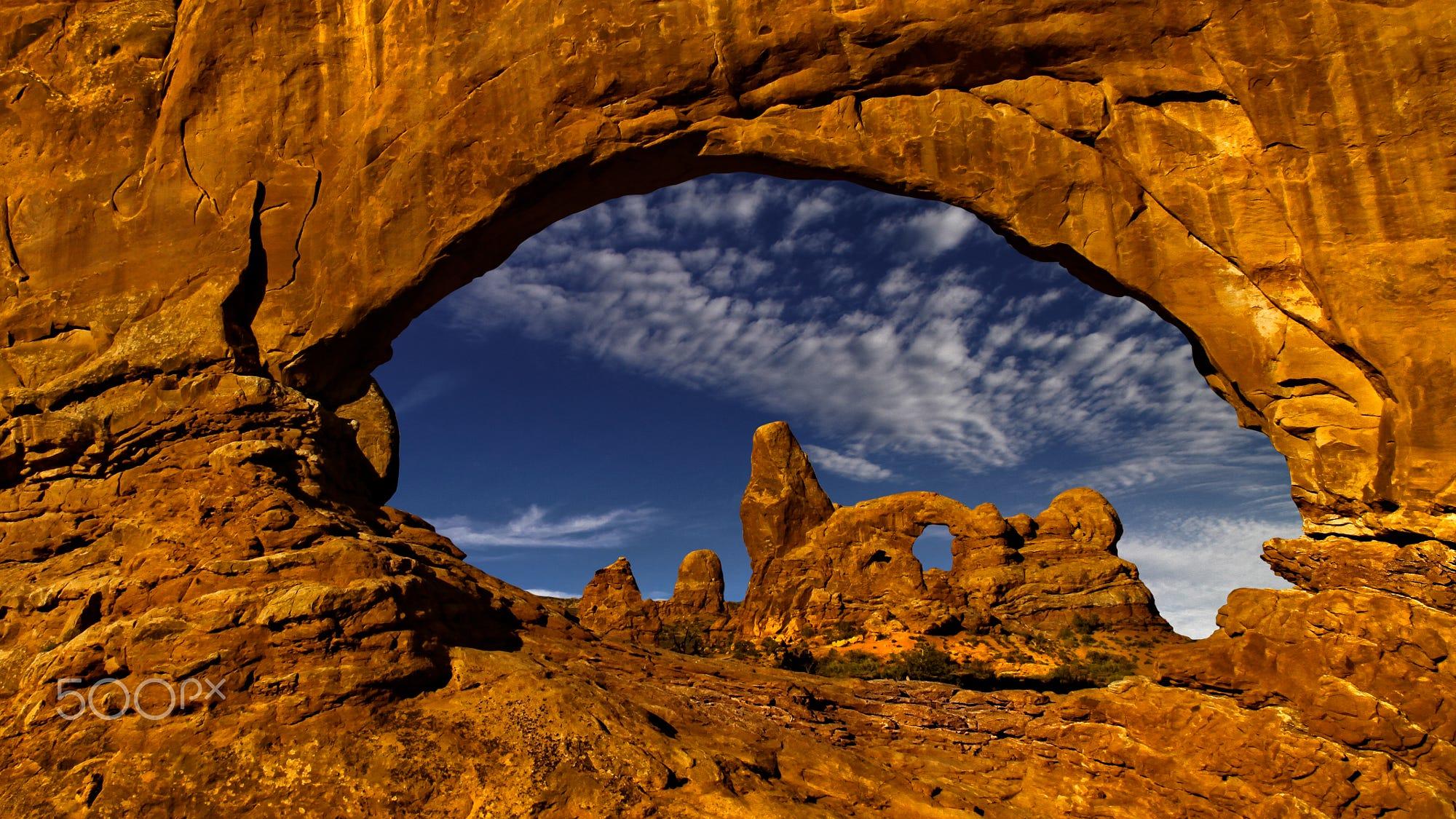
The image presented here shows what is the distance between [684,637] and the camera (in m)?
52.0

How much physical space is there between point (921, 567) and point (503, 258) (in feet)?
136

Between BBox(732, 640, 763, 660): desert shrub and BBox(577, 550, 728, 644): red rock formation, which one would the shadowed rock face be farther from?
BBox(577, 550, 728, 644): red rock formation

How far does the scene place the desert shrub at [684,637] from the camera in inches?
1934

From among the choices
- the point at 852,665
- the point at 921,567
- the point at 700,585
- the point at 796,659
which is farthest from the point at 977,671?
the point at 700,585

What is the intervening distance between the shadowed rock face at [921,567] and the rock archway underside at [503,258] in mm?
35869

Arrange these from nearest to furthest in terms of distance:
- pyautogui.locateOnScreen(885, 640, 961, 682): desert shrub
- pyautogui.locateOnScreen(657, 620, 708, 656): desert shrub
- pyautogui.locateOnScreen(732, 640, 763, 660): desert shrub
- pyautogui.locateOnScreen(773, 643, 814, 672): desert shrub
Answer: pyautogui.locateOnScreen(885, 640, 961, 682): desert shrub, pyautogui.locateOnScreen(773, 643, 814, 672): desert shrub, pyautogui.locateOnScreen(732, 640, 763, 660): desert shrub, pyautogui.locateOnScreen(657, 620, 708, 656): desert shrub

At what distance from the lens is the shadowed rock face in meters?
46.3

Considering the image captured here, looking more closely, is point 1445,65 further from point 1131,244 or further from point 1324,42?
point 1131,244

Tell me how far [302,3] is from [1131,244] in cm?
1424

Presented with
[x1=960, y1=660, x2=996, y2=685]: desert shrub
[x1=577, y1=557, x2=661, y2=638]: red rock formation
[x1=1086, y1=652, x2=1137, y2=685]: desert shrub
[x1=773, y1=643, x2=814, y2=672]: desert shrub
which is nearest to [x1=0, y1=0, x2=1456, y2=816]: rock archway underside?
[x1=960, y1=660, x2=996, y2=685]: desert shrub

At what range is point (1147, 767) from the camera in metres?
9.66

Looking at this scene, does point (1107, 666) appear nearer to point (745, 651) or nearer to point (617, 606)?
point (745, 651)

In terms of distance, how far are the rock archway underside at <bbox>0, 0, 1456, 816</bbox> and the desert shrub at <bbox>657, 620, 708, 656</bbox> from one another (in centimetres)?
3609

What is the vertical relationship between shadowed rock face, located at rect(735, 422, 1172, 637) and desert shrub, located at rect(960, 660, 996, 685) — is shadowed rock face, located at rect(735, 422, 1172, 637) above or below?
above
